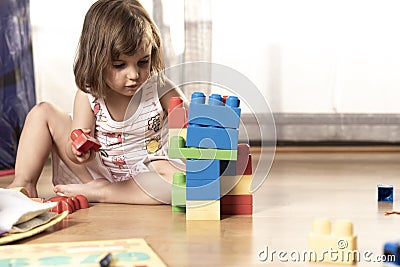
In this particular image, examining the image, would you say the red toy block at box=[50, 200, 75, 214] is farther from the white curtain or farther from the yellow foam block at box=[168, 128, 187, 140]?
the white curtain

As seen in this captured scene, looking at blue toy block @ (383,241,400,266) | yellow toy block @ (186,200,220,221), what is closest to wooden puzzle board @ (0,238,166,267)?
yellow toy block @ (186,200,220,221)

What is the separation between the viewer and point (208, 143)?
1.26 meters

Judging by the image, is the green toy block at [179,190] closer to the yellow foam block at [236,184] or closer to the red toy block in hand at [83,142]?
the yellow foam block at [236,184]

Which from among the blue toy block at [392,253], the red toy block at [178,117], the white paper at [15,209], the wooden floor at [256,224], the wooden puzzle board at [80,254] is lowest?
the wooden floor at [256,224]

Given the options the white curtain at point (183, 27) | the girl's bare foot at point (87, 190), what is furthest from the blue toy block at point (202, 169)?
the white curtain at point (183, 27)

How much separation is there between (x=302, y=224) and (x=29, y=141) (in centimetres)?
67

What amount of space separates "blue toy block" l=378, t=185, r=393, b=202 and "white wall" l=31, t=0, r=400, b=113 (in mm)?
1179

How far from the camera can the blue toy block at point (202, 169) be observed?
1262 millimetres

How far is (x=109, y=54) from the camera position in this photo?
4.82 ft

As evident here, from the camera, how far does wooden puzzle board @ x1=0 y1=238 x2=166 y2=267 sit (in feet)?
3.20

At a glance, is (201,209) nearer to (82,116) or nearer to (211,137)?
(211,137)

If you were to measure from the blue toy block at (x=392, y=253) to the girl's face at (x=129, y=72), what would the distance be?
0.74 m

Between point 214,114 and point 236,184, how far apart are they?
15 cm

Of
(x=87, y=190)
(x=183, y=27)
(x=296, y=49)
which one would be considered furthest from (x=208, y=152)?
(x=296, y=49)
